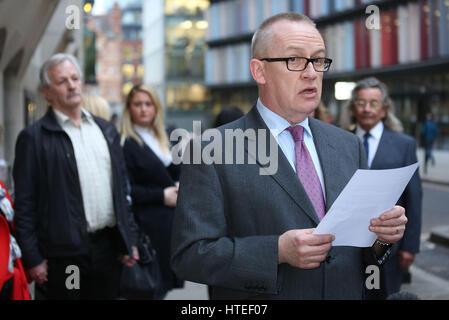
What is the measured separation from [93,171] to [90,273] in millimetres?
672

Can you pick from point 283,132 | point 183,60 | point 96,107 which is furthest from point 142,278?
point 183,60

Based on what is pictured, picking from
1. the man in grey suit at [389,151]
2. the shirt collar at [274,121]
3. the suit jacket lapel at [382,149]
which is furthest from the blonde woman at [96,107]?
the shirt collar at [274,121]

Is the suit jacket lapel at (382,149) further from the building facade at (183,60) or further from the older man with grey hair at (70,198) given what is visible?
the building facade at (183,60)

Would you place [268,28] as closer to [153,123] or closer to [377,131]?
[377,131]

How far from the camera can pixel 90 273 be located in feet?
12.7

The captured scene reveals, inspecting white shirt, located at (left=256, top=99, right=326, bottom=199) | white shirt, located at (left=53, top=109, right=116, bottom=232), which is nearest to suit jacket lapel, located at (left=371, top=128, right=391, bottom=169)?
white shirt, located at (left=53, top=109, right=116, bottom=232)

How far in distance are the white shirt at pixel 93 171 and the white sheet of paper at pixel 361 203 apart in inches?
86.5

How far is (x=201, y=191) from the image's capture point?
2180 mm

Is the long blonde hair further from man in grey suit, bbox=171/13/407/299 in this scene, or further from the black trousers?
man in grey suit, bbox=171/13/407/299

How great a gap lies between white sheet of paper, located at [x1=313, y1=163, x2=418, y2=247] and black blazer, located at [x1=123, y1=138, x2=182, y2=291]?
3116 millimetres
